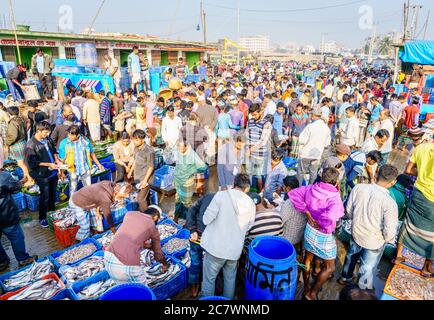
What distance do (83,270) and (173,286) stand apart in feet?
3.90

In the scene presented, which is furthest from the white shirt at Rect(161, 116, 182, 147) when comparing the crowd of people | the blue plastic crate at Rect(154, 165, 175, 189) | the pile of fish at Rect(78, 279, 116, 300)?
the pile of fish at Rect(78, 279, 116, 300)

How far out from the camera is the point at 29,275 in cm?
394

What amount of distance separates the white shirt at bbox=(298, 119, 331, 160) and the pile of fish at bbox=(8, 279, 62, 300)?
4.78m

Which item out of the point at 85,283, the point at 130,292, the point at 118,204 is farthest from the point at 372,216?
the point at 118,204

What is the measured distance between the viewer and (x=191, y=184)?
545 centimetres

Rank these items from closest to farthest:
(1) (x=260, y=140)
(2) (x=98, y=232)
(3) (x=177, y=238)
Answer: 1. (3) (x=177, y=238)
2. (2) (x=98, y=232)
3. (1) (x=260, y=140)

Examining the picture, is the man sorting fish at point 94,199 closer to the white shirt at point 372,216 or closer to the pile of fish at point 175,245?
the pile of fish at point 175,245

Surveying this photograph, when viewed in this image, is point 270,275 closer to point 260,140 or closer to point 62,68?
point 260,140

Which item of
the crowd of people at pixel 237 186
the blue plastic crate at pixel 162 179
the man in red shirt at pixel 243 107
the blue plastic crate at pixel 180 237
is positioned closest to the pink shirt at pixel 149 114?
the crowd of people at pixel 237 186

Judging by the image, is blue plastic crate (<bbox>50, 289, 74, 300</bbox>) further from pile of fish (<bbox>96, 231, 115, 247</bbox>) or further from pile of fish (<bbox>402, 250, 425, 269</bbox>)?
pile of fish (<bbox>402, 250, 425, 269</bbox>)

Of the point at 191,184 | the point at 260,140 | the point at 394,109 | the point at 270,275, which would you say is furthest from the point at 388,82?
the point at 270,275

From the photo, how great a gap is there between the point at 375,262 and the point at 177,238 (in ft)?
9.30

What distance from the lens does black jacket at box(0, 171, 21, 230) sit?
4.16 meters

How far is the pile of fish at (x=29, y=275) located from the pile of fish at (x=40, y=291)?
0.26m
